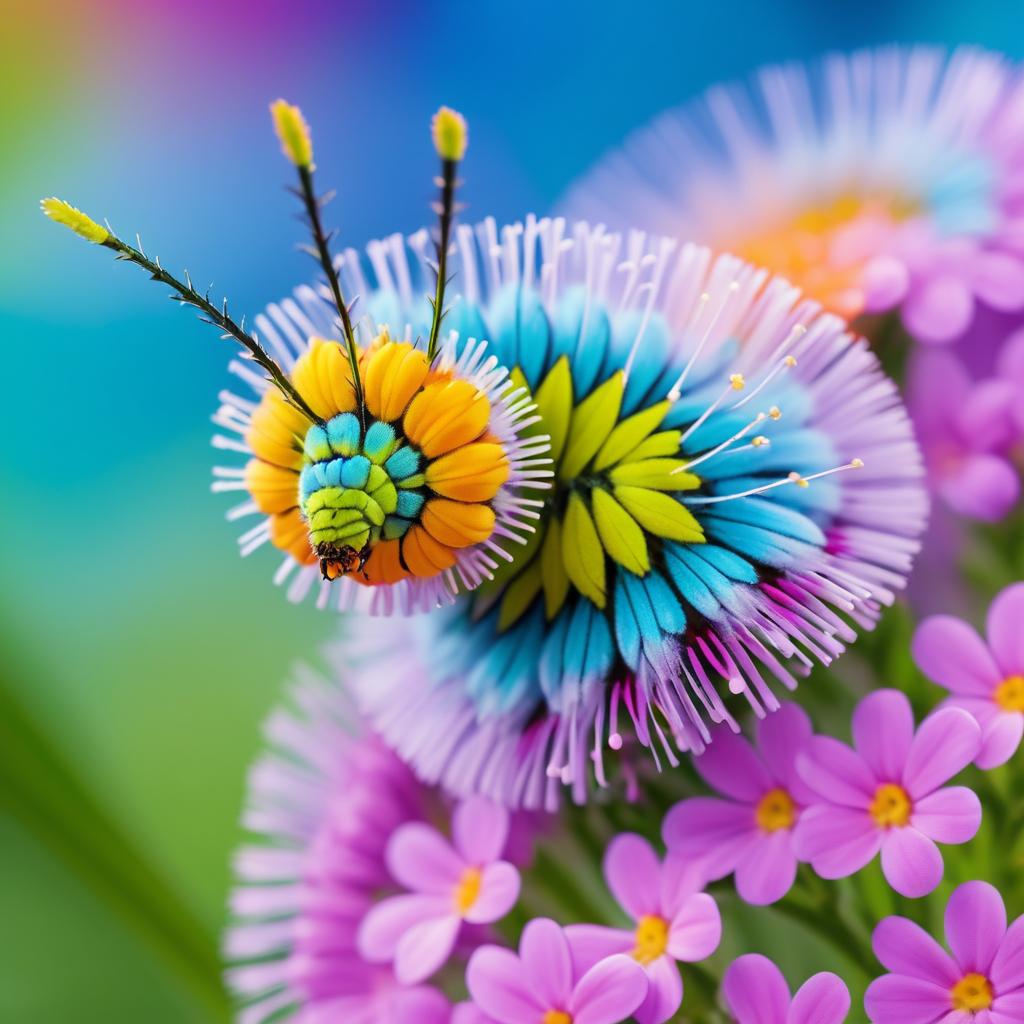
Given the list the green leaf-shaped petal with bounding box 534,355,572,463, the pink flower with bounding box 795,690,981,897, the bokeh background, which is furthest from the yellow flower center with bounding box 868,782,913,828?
the bokeh background

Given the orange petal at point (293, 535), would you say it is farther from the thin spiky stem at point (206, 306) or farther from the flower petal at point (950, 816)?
the flower petal at point (950, 816)

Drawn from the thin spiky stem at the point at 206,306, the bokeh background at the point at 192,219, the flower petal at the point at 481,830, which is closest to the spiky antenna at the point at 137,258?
the thin spiky stem at the point at 206,306

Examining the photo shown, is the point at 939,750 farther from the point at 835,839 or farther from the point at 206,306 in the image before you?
the point at 206,306

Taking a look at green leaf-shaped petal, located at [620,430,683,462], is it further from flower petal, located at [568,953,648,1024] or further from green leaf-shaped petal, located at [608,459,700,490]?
flower petal, located at [568,953,648,1024]

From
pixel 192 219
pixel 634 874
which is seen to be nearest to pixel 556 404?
pixel 634 874

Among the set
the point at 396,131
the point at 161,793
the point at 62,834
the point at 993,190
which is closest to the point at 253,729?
the point at 161,793

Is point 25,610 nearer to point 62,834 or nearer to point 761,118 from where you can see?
point 62,834
